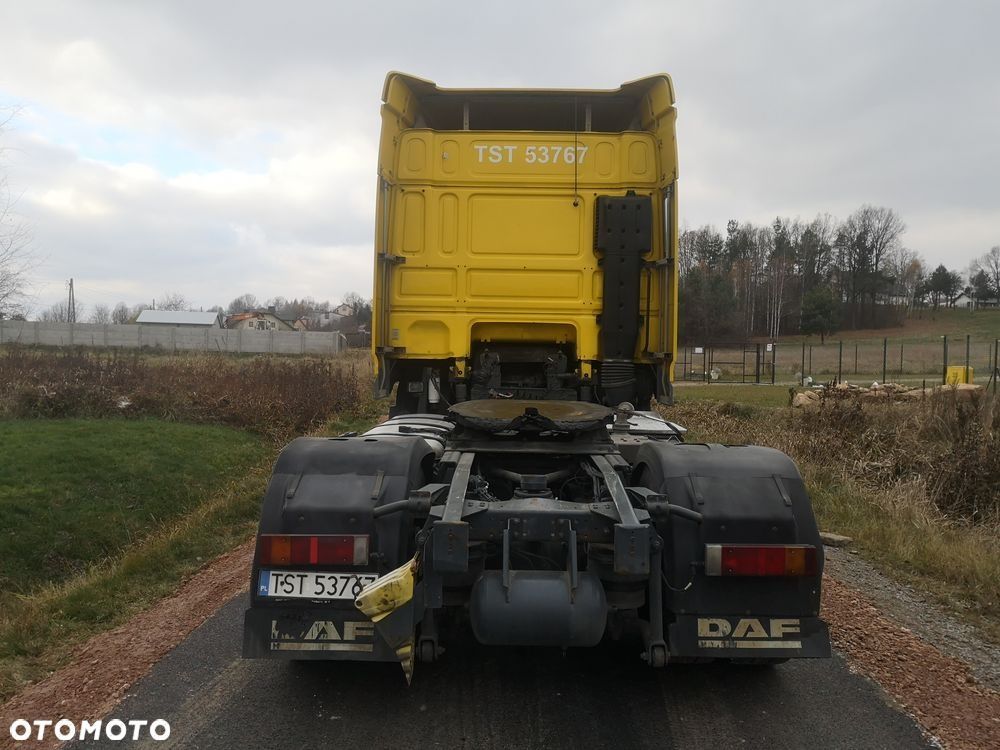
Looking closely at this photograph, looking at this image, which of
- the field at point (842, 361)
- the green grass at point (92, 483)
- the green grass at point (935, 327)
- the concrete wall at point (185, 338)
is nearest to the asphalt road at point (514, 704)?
the green grass at point (92, 483)

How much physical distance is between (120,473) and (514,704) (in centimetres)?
788

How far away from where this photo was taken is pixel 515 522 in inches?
120

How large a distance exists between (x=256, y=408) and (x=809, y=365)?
34308 millimetres

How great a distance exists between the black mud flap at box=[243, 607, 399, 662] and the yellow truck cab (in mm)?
2785

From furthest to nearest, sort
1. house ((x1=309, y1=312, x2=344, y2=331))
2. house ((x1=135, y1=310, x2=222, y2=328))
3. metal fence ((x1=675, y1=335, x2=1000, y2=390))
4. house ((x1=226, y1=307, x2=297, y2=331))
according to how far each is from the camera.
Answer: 1. house ((x1=309, y1=312, x2=344, y2=331))
2. house ((x1=226, y1=307, x2=297, y2=331))
3. house ((x1=135, y1=310, x2=222, y2=328))
4. metal fence ((x1=675, y1=335, x2=1000, y2=390))

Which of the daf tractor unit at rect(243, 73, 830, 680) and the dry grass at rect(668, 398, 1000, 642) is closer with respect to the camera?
the daf tractor unit at rect(243, 73, 830, 680)

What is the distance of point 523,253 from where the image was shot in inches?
228

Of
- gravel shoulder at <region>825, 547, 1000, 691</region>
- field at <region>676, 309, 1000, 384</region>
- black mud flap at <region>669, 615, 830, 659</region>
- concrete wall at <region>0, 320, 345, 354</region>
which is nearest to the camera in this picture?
black mud flap at <region>669, 615, 830, 659</region>

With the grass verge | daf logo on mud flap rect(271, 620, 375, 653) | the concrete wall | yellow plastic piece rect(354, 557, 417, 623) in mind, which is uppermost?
the concrete wall

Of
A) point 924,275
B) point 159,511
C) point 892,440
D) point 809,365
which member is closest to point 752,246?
point 924,275

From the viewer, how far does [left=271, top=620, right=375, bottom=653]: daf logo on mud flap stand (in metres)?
3.09

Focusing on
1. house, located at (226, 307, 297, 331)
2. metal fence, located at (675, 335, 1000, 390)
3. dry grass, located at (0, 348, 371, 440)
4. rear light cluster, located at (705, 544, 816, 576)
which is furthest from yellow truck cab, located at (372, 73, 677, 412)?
house, located at (226, 307, 297, 331)

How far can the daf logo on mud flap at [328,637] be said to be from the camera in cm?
309

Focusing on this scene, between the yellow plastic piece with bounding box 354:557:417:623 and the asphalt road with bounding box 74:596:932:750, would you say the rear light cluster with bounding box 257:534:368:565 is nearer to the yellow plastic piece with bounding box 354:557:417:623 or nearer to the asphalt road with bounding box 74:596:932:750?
the yellow plastic piece with bounding box 354:557:417:623
